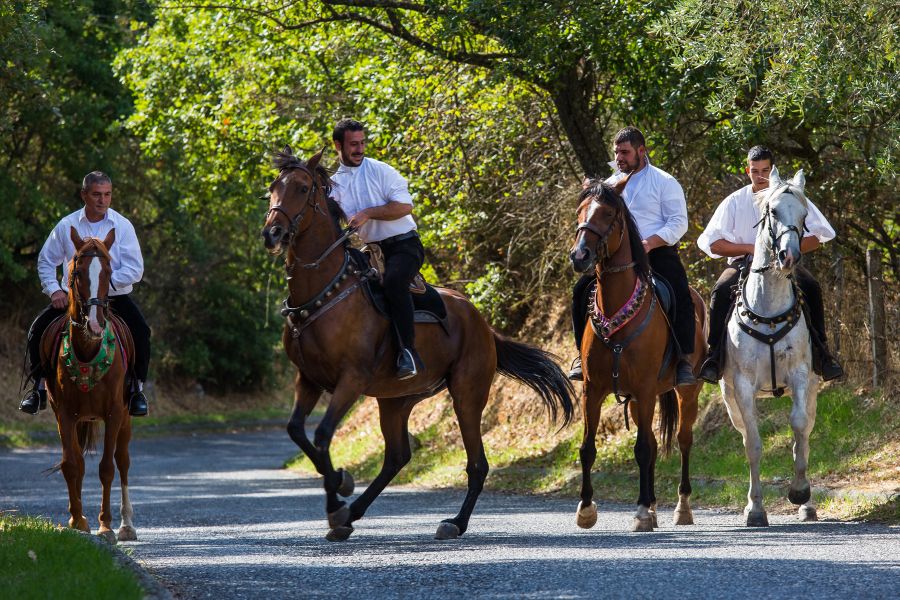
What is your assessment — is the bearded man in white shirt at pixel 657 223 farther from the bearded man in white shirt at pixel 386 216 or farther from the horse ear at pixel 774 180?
the bearded man in white shirt at pixel 386 216

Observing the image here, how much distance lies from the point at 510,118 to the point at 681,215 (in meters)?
7.76

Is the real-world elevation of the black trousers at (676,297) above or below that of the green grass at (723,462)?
above

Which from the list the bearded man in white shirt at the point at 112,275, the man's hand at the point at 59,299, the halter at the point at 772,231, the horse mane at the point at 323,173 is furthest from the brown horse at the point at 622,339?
the man's hand at the point at 59,299

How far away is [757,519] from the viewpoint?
37.6ft

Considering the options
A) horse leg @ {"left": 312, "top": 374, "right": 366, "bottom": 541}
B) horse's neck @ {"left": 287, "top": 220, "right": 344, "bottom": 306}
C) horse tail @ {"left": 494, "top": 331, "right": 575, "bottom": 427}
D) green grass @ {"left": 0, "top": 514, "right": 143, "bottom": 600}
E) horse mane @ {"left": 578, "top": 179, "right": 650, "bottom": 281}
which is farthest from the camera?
horse tail @ {"left": 494, "top": 331, "right": 575, "bottom": 427}

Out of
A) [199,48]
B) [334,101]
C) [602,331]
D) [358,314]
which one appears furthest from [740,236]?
[199,48]

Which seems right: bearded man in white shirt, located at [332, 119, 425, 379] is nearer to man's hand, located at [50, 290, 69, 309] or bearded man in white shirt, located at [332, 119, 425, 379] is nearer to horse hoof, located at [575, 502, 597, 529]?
horse hoof, located at [575, 502, 597, 529]

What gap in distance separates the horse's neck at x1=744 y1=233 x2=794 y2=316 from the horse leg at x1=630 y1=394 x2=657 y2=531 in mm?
1229

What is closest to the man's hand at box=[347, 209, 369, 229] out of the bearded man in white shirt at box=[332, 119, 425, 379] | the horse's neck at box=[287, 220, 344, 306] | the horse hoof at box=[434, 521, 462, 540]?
the bearded man in white shirt at box=[332, 119, 425, 379]

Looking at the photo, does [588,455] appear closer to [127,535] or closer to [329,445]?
[329,445]

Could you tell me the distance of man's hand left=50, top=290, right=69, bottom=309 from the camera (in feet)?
38.6

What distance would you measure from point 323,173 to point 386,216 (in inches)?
27.9

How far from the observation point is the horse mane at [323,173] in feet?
35.3

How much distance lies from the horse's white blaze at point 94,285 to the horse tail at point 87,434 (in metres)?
1.49
